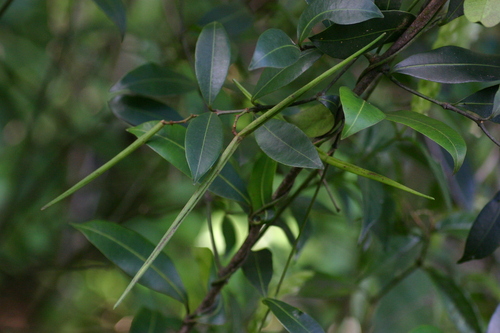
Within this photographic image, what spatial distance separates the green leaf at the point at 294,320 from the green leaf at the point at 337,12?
0.23m

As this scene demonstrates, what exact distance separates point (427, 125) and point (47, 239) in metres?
1.01

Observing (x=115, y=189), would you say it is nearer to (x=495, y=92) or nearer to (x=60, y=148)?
(x=60, y=148)

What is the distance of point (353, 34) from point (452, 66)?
0.08 metres

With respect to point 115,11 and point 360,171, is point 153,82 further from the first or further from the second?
point 360,171

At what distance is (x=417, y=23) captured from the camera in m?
0.32

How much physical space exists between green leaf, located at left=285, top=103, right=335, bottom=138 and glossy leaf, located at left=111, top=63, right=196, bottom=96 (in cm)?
23

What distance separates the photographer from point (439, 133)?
31cm

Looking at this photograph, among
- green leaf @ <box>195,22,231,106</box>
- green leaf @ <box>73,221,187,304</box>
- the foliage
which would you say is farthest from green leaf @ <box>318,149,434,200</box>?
green leaf @ <box>73,221,187,304</box>

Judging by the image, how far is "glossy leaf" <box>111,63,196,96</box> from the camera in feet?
1.67

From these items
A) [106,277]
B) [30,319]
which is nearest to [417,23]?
[106,277]

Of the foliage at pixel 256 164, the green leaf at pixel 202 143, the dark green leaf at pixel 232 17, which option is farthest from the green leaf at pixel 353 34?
the dark green leaf at pixel 232 17

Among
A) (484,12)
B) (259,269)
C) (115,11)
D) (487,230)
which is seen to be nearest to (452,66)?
(484,12)

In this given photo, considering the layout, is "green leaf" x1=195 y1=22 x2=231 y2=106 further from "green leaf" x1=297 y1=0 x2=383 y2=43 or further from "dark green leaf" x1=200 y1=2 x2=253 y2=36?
"dark green leaf" x1=200 y1=2 x2=253 y2=36

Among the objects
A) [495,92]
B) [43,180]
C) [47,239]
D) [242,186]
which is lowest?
[47,239]
